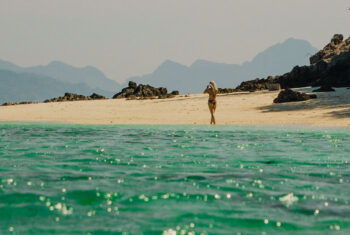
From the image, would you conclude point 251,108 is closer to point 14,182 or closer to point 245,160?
point 245,160

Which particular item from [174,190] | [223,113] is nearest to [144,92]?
[223,113]

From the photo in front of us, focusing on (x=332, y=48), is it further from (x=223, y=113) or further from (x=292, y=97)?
(x=223, y=113)

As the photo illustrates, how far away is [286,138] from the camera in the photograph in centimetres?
1413

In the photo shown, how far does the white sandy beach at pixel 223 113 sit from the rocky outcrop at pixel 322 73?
8.03m

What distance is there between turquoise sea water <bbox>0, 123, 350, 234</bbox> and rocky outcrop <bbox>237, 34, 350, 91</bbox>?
28.7 m

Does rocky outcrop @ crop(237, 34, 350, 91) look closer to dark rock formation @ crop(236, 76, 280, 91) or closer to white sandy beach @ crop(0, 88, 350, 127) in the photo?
Answer: dark rock formation @ crop(236, 76, 280, 91)

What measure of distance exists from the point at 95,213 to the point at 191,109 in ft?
78.4

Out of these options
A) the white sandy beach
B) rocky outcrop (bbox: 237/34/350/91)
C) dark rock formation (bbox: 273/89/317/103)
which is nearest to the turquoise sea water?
the white sandy beach

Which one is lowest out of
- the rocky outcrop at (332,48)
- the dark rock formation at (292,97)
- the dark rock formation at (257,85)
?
the dark rock formation at (292,97)

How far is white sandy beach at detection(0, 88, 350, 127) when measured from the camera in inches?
870

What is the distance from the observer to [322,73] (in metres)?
41.1

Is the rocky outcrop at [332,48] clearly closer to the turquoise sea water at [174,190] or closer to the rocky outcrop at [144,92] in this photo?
the rocky outcrop at [144,92]

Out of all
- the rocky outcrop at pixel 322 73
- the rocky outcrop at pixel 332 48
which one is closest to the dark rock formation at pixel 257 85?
the rocky outcrop at pixel 322 73

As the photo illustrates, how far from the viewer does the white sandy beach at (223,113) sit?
2209 centimetres
